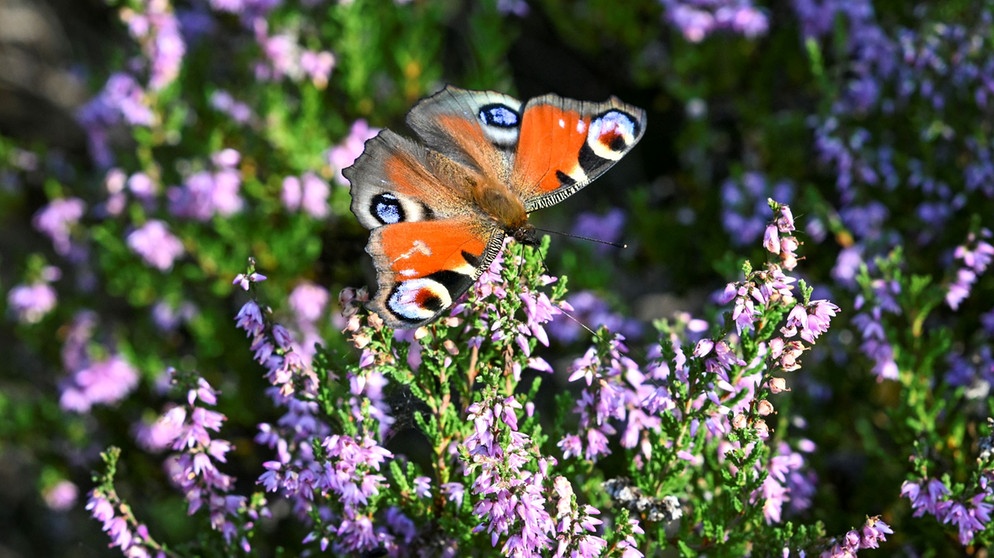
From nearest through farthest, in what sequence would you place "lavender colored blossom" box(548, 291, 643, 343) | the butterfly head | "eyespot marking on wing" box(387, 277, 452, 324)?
"eyespot marking on wing" box(387, 277, 452, 324) → the butterfly head → "lavender colored blossom" box(548, 291, 643, 343)

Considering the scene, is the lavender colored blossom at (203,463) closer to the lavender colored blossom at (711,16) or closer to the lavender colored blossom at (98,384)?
the lavender colored blossom at (98,384)

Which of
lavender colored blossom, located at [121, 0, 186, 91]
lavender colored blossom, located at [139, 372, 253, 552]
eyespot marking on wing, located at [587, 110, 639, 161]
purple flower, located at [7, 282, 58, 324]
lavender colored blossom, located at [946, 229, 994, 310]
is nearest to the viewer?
lavender colored blossom, located at [139, 372, 253, 552]

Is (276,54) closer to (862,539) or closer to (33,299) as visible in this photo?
(33,299)

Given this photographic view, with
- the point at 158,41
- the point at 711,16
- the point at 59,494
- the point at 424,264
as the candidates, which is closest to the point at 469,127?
the point at 424,264

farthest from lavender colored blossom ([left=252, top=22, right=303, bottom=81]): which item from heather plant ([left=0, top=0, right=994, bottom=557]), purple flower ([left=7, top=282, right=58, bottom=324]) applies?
purple flower ([left=7, top=282, right=58, bottom=324])

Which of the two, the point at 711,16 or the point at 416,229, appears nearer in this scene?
the point at 416,229

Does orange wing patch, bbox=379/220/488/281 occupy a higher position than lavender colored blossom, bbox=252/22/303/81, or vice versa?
lavender colored blossom, bbox=252/22/303/81

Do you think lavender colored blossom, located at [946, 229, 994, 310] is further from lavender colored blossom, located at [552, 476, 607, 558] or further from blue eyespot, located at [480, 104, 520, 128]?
lavender colored blossom, located at [552, 476, 607, 558]

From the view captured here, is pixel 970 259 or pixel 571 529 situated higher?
pixel 970 259

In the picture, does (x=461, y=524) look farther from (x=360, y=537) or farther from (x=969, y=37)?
(x=969, y=37)
